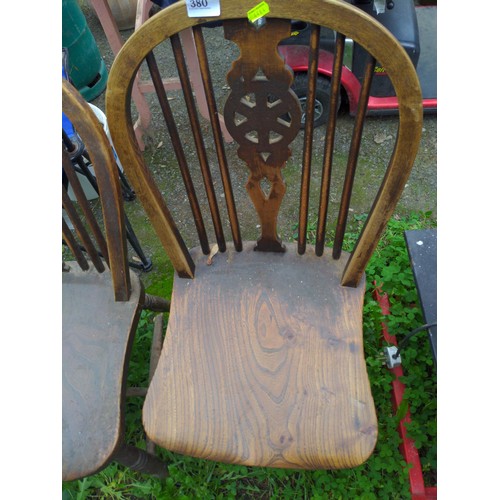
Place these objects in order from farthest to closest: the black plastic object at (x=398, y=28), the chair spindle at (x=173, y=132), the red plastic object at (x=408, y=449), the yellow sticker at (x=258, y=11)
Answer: the black plastic object at (x=398, y=28) < the red plastic object at (x=408, y=449) < the chair spindle at (x=173, y=132) < the yellow sticker at (x=258, y=11)

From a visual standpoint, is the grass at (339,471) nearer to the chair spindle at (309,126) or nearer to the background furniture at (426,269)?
the background furniture at (426,269)

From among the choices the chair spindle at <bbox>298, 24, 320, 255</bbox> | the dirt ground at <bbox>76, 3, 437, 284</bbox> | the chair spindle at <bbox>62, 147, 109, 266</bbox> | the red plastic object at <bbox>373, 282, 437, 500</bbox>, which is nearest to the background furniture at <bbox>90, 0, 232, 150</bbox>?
the dirt ground at <bbox>76, 3, 437, 284</bbox>

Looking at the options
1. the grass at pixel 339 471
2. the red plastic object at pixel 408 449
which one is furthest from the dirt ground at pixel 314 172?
the red plastic object at pixel 408 449

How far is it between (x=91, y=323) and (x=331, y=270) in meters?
0.55

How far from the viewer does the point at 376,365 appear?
1.38 meters

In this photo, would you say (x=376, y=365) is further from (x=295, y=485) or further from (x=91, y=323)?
(x=91, y=323)

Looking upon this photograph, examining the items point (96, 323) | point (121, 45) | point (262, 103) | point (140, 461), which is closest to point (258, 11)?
point (262, 103)

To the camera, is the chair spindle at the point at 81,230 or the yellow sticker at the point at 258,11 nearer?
the yellow sticker at the point at 258,11

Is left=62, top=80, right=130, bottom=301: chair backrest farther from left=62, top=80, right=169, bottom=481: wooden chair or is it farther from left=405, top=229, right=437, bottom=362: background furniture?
left=405, top=229, right=437, bottom=362: background furniture

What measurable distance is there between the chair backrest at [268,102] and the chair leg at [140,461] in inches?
18.1

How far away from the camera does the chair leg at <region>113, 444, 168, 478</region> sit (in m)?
1.04

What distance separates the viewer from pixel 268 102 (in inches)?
30.6

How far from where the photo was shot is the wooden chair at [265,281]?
2.24ft
